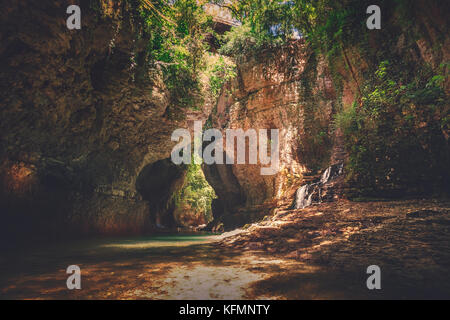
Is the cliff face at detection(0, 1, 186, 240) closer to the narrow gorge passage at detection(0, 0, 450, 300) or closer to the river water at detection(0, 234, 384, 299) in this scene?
the narrow gorge passage at detection(0, 0, 450, 300)

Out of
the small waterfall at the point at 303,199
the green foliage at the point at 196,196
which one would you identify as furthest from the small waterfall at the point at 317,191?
the green foliage at the point at 196,196

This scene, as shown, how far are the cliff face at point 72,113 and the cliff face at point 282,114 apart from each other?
584 centimetres

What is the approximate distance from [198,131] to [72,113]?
6.11m

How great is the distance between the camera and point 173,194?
17.7 metres

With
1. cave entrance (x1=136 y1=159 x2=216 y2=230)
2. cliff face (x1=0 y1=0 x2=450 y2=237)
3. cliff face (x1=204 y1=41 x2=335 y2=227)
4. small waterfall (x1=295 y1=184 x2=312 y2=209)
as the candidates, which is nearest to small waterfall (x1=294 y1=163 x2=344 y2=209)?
small waterfall (x1=295 y1=184 x2=312 y2=209)

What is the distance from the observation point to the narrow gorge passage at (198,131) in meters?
2.52

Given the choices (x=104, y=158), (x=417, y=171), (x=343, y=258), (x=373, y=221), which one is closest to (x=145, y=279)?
(x=343, y=258)

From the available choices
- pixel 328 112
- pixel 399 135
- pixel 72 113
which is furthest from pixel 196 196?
pixel 399 135

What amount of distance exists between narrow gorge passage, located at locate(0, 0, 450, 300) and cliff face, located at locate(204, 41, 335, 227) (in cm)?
10

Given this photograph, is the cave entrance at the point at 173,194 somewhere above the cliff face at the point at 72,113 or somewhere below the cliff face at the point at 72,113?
below

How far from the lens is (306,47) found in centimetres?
1252

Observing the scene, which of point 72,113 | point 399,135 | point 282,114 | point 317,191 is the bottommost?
point 317,191

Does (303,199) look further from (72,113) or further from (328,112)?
(72,113)

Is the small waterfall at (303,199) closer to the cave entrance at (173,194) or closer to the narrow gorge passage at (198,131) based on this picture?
the narrow gorge passage at (198,131)
